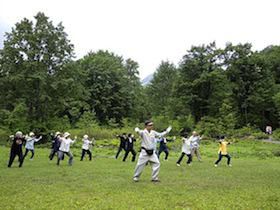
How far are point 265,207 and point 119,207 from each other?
3892 mm

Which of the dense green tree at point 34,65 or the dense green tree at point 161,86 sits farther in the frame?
the dense green tree at point 161,86

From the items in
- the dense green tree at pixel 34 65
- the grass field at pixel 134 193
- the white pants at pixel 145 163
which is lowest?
the grass field at pixel 134 193

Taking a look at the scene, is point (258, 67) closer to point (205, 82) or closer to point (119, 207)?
point (205, 82)

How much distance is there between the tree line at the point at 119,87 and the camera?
50.5 m

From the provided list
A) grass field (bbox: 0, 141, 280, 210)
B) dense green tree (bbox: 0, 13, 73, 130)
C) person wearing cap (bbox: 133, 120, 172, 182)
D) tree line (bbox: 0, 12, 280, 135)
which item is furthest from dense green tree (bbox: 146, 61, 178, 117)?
person wearing cap (bbox: 133, 120, 172, 182)

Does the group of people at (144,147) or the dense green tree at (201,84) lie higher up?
the dense green tree at (201,84)

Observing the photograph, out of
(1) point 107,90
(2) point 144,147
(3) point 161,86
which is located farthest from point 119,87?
(2) point 144,147

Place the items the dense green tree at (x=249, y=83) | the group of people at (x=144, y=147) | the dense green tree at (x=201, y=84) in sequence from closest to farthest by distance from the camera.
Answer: the group of people at (x=144, y=147) → the dense green tree at (x=249, y=83) → the dense green tree at (x=201, y=84)

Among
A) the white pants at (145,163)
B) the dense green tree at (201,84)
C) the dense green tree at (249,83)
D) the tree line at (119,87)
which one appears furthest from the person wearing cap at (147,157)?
the dense green tree at (249,83)

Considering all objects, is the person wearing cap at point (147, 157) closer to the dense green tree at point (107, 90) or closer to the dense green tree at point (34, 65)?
the dense green tree at point (34, 65)

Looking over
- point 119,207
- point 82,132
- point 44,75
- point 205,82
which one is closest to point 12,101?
point 44,75

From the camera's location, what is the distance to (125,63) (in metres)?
93.9

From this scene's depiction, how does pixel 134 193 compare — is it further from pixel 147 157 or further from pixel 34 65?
pixel 34 65

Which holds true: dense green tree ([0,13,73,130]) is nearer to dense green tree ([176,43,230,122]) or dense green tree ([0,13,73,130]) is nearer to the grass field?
dense green tree ([176,43,230,122])
